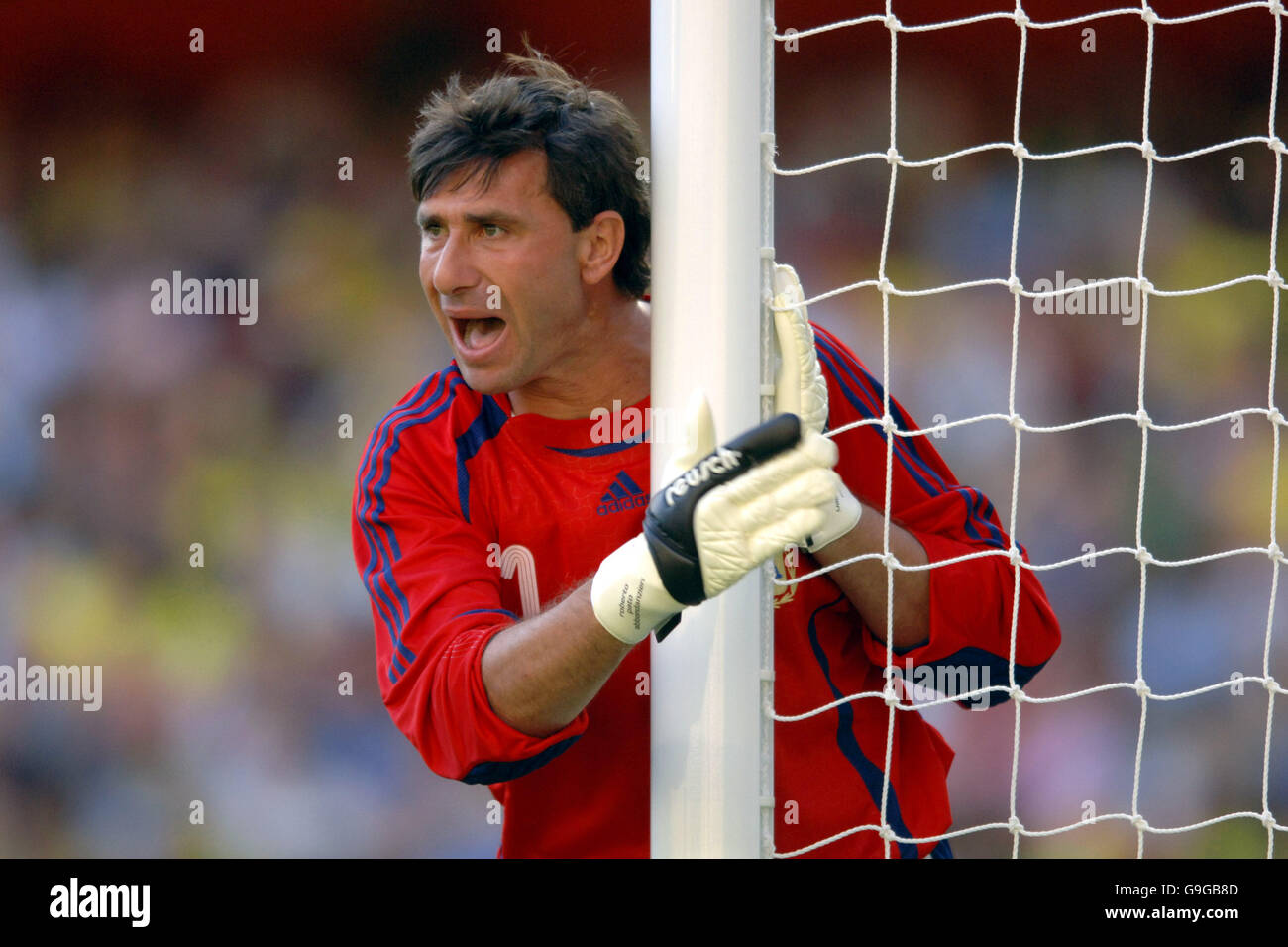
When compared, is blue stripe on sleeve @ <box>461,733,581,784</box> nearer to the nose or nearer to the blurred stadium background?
the nose

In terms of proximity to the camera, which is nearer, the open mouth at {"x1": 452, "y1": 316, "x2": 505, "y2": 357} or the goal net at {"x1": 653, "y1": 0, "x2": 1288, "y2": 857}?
the open mouth at {"x1": 452, "y1": 316, "x2": 505, "y2": 357}

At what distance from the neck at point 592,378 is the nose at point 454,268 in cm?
13

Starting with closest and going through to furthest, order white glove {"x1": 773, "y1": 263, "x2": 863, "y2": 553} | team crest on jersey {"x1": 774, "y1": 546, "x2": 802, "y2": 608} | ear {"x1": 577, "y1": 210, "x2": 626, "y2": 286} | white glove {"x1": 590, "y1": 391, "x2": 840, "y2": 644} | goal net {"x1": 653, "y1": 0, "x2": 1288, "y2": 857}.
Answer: white glove {"x1": 590, "y1": 391, "x2": 840, "y2": 644} → white glove {"x1": 773, "y1": 263, "x2": 863, "y2": 553} → team crest on jersey {"x1": 774, "y1": 546, "x2": 802, "y2": 608} → ear {"x1": 577, "y1": 210, "x2": 626, "y2": 286} → goal net {"x1": 653, "y1": 0, "x2": 1288, "y2": 857}

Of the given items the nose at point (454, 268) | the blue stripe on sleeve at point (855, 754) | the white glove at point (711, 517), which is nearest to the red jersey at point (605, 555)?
the blue stripe on sleeve at point (855, 754)

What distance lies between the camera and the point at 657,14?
4.25 ft

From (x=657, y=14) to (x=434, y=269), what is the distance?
353 millimetres

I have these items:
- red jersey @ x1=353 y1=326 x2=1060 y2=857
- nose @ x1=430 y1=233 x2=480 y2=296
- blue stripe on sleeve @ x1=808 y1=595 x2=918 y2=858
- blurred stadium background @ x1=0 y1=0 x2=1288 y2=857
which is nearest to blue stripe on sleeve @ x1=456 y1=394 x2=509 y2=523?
red jersey @ x1=353 y1=326 x2=1060 y2=857

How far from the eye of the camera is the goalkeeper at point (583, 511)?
141 centimetres

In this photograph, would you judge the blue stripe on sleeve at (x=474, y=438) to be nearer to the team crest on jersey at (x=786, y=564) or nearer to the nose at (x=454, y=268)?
the nose at (x=454, y=268)

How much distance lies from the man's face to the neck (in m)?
0.03

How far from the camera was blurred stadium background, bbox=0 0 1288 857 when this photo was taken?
3156mm

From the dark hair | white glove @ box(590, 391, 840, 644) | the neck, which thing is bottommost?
white glove @ box(590, 391, 840, 644)

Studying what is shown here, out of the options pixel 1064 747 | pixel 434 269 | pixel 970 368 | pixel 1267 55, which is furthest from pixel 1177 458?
pixel 434 269

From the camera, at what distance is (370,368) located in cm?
333
